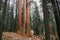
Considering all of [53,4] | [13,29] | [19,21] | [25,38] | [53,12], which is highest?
[53,4]

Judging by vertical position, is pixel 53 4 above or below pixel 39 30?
above

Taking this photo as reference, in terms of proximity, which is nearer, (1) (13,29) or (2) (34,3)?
(1) (13,29)

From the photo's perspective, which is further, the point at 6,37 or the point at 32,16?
the point at 32,16

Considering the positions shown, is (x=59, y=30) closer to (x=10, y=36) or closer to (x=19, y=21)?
(x=19, y=21)

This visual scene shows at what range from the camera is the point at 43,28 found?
12.3 feet

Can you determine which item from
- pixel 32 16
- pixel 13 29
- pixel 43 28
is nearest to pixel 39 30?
pixel 43 28

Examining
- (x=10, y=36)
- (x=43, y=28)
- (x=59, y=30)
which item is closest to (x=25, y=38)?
(x=10, y=36)

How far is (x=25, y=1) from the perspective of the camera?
394 cm

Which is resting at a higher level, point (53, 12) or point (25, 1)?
point (25, 1)

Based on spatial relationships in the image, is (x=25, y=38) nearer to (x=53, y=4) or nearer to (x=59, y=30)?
(x=59, y=30)

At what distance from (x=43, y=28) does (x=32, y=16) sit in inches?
19.6

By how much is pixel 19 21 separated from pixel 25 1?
700 millimetres

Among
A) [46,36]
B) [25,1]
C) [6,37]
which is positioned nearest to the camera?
[6,37]

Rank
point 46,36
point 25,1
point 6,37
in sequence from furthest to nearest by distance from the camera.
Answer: point 25,1, point 46,36, point 6,37
